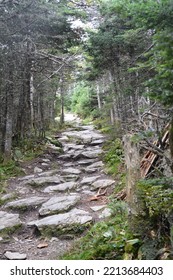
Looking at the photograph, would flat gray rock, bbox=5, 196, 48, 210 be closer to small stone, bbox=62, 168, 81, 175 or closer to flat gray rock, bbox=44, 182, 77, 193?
flat gray rock, bbox=44, 182, 77, 193

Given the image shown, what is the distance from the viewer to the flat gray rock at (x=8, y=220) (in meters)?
5.97

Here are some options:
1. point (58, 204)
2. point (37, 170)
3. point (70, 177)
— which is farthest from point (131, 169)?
point (37, 170)

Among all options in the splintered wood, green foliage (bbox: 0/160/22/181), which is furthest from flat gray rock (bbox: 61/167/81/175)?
the splintered wood

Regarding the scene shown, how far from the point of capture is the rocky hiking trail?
5.33 metres

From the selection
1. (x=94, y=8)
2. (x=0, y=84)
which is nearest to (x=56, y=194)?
(x=0, y=84)

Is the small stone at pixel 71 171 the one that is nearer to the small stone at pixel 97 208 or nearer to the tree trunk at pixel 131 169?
the small stone at pixel 97 208

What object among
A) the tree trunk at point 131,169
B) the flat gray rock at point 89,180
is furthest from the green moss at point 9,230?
the flat gray rock at point 89,180

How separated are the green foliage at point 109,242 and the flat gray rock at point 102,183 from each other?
8.05ft

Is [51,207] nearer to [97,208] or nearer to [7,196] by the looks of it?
[97,208]

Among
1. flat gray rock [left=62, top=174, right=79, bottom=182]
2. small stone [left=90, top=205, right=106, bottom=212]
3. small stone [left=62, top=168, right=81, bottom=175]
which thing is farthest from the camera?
small stone [left=62, top=168, right=81, bottom=175]

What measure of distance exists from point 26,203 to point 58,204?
2.96 ft

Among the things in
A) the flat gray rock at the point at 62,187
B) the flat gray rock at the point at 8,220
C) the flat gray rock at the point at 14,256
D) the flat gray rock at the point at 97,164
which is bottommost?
the flat gray rock at the point at 14,256

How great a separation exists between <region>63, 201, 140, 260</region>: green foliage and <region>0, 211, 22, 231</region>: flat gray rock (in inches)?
66.7
